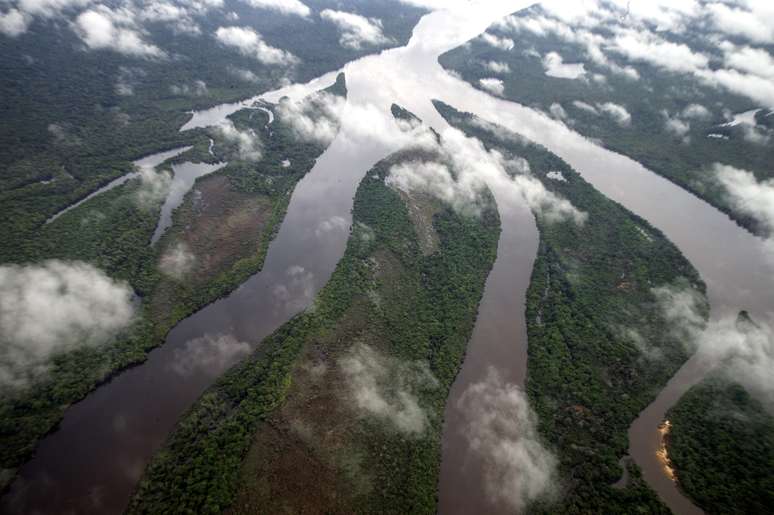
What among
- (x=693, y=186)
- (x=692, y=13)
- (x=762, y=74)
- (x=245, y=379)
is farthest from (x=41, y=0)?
(x=692, y=13)

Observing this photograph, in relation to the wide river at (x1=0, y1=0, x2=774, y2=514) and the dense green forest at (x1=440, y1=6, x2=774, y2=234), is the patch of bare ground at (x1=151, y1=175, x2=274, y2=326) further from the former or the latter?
the dense green forest at (x1=440, y1=6, x2=774, y2=234)

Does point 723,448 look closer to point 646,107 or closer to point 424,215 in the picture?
point 424,215

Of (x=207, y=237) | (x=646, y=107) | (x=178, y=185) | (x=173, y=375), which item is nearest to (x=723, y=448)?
(x=173, y=375)

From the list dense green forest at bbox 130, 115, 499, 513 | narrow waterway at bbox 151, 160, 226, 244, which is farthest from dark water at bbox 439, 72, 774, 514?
narrow waterway at bbox 151, 160, 226, 244

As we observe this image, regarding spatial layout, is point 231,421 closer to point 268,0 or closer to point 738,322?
point 738,322

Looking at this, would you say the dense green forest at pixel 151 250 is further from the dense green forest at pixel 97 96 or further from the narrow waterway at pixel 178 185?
the dense green forest at pixel 97 96

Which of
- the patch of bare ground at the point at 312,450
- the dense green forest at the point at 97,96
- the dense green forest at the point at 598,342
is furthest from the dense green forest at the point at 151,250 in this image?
the dense green forest at the point at 598,342
